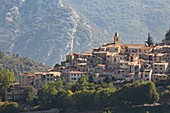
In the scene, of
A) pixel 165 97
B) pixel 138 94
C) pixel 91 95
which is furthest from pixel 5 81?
pixel 165 97

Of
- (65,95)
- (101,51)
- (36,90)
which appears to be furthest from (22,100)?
(101,51)

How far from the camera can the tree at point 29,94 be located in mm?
123344

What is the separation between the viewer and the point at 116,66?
127875mm

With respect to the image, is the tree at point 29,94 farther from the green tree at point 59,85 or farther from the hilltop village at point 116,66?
the hilltop village at point 116,66

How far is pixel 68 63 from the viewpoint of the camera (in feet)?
447

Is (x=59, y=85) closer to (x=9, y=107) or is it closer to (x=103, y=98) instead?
(x=9, y=107)

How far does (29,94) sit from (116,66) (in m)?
17.1

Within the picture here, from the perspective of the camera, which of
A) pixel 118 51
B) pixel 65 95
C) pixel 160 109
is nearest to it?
pixel 160 109

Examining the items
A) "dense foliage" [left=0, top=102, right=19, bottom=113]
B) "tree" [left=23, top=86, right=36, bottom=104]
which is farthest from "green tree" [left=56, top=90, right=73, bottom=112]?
"dense foliage" [left=0, top=102, right=19, bottom=113]

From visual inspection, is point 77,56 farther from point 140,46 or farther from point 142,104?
point 142,104

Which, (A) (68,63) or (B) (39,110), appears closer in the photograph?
(B) (39,110)

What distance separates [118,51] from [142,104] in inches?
938

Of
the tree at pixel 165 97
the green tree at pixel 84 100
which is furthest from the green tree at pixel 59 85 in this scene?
the tree at pixel 165 97

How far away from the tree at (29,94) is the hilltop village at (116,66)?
21.7 ft
